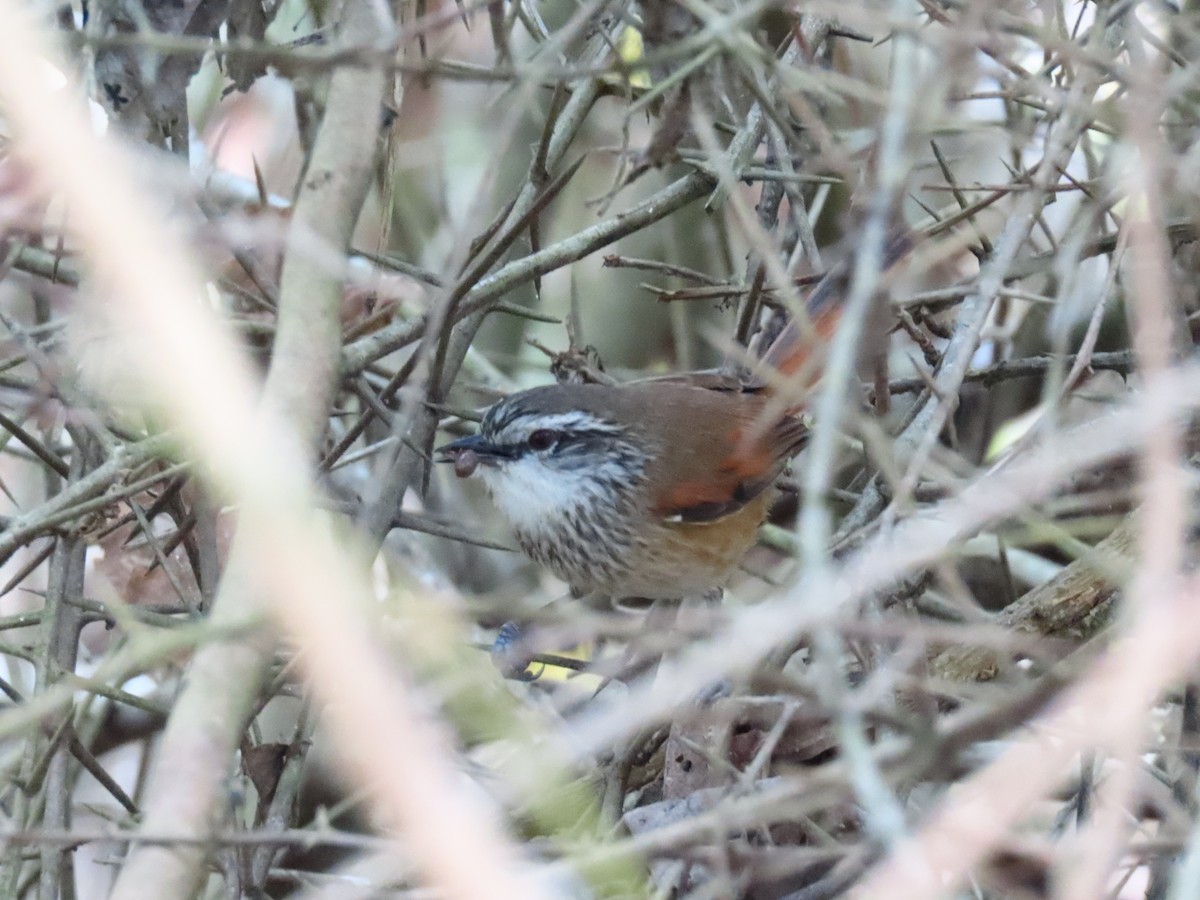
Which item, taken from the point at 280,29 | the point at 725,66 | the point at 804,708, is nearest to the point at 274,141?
the point at 280,29

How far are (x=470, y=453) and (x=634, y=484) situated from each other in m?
0.69

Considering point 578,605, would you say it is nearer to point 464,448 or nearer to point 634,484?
point 464,448

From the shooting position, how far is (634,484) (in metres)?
4.77

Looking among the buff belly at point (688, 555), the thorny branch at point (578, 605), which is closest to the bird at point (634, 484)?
the buff belly at point (688, 555)

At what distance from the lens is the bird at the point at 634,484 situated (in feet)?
15.1

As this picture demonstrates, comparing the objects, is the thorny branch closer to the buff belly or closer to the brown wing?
the brown wing

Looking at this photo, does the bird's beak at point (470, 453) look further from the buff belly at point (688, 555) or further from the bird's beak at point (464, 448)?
the buff belly at point (688, 555)

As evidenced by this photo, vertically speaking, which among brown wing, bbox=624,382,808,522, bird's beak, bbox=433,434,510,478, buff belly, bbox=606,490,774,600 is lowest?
buff belly, bbox=606,490,774,600

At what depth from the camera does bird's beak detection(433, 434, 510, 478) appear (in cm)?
435

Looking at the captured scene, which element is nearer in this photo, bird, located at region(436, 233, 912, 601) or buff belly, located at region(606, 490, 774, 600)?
bird, located at region(436, 233, 912, 601)

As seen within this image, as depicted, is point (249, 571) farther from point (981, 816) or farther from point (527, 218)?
point (527, 218)

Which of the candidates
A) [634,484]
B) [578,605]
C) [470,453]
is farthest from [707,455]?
[578,605]

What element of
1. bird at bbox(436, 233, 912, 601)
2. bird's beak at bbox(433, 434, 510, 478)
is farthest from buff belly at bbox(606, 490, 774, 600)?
bird's beak at bbox(433, 434, 510, 478)

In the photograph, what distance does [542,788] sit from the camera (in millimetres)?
2742
